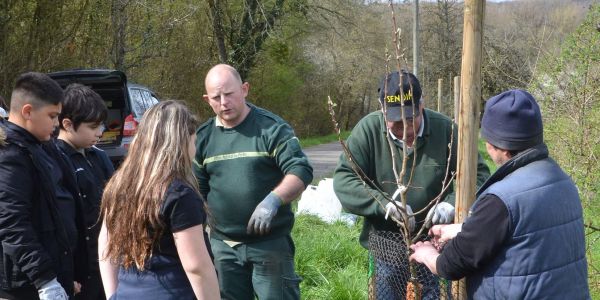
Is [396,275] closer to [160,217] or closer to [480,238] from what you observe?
[480,238]

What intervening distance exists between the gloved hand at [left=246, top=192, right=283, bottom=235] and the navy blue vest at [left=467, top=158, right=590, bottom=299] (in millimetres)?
1330

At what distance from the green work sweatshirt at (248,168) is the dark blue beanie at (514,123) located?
1.38m

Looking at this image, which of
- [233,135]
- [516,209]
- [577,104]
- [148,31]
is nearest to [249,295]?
[233,135]

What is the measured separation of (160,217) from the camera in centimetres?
237

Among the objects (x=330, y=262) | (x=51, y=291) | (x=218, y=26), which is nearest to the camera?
(x=51, y=291)

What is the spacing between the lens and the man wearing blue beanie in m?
2.18

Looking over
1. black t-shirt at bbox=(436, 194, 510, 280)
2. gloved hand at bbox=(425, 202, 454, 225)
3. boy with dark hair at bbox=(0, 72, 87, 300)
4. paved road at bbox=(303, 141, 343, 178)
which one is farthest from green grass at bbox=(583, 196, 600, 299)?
paved road at bbox=(303, 141, 343, 178)

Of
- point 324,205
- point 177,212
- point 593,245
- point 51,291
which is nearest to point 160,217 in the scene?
point 177,212

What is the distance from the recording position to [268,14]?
17562 mm

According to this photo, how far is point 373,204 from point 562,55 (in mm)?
Result: 4024

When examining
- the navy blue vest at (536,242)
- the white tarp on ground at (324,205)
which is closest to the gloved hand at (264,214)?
the navy blue vest at (536,242)

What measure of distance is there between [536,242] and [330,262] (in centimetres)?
396

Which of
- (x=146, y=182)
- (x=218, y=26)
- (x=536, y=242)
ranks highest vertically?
(x=218, y=26)

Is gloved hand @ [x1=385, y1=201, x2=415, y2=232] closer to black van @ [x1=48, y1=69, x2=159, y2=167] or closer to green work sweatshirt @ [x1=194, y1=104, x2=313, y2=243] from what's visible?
green work sweatshirt @ [x1=194, y1=104, x2=313, y2=243]
